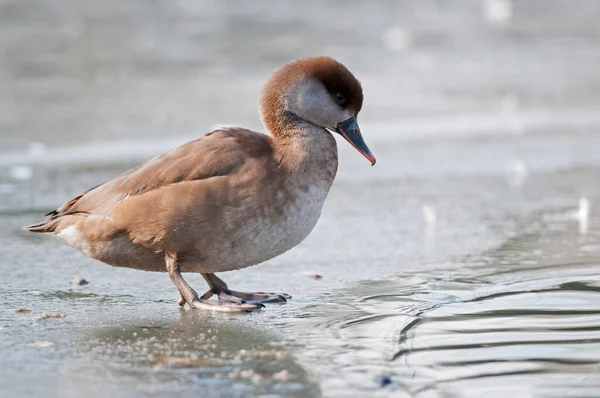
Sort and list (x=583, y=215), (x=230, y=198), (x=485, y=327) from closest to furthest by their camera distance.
A: 1. (x=485, y=327)
2. (x=230, y=198)
3. (x=583, y=215)

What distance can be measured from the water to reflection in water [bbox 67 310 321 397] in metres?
0.01

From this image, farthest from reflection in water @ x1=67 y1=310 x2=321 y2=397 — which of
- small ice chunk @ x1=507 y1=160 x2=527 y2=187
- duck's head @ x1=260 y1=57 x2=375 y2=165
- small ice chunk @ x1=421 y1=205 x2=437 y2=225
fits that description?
small ice chunk @ x1=507 y1=160 x2=527 y2=187

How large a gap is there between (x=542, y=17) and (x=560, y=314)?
11.9m

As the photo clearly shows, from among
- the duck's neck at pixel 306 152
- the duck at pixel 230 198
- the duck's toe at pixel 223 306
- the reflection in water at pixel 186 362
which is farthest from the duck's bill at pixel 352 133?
the reflection in water at pixel 186 362

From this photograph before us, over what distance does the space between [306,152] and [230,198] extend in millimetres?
437

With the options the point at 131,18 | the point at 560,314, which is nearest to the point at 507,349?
the point at 560,314

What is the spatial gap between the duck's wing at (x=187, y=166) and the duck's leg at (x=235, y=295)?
527 mm

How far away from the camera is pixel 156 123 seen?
8.96 m

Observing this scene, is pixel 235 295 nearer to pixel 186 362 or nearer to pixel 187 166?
pixel 187 166

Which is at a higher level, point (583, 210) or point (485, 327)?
point (583, 210)

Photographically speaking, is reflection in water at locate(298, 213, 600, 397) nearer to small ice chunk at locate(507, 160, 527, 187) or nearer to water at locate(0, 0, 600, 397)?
water at locate(0, 0, 600, 397)

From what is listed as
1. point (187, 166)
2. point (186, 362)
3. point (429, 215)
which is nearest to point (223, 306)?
point (187, 166)

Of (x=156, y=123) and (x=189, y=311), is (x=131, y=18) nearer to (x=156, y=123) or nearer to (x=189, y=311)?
(x=156, y=123)

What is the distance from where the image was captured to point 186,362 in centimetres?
348
